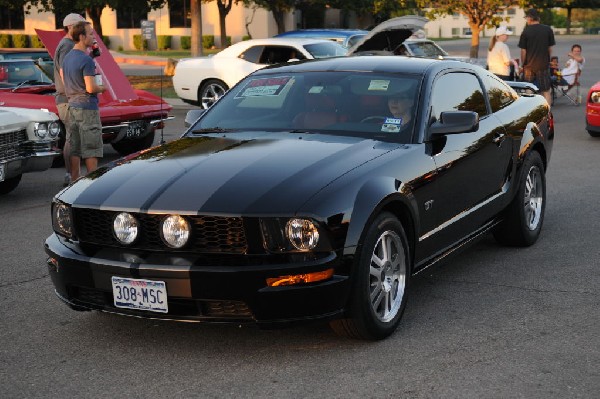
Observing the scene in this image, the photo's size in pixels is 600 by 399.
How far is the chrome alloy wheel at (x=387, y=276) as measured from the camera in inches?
215

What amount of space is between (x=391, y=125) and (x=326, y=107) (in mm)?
464

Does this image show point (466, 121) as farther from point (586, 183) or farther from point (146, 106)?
point (146, 106)

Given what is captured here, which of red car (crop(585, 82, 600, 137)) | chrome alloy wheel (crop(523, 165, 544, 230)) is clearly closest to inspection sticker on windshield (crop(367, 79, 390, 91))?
chrome alloy wheel (crop(523, 165, 544, 230))

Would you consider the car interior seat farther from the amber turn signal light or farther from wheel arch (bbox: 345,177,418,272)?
the amber turn signal light

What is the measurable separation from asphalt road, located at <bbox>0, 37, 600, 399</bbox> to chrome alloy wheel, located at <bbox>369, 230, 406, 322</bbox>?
163 millimetres

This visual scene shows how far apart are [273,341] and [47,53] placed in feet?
32.0

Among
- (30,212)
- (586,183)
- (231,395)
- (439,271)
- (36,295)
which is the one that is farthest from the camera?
(586,183)

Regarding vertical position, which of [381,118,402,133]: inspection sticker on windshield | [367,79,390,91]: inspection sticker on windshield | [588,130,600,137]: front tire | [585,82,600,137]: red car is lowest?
[588,130,600,137]: front tire

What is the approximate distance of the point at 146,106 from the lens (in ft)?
43.9

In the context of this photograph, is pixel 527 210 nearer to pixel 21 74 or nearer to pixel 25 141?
pixel 25 141

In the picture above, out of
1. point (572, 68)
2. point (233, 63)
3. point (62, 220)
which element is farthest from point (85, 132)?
point (572, 68)

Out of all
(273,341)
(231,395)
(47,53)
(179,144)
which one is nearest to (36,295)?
(179,144)

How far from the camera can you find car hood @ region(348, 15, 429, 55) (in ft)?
65.7

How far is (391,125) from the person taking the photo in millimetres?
6258
